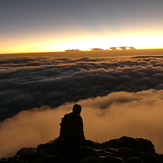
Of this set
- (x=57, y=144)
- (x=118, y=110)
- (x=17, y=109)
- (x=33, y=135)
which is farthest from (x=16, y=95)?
(x=57, y=144)

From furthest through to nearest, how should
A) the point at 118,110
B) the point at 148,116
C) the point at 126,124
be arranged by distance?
1. the point at 118,110
2. the point at 148,116
3. the point at 126,124

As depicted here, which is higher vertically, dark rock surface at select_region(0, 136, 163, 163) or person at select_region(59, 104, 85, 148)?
person at select_region(59, 104, 85, 148)

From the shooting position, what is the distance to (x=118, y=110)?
165m

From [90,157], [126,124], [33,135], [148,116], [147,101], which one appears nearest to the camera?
[90,157]

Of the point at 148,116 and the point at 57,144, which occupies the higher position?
the point at 57,144

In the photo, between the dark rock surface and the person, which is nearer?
the dark rock surface

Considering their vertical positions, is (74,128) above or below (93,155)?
above

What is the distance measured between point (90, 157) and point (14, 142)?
4371 inches

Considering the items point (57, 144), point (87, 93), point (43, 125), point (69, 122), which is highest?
point (69, 122)

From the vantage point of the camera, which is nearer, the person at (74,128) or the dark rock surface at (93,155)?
the dark rock surface at (93,155)

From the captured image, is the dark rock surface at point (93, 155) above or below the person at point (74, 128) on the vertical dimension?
below

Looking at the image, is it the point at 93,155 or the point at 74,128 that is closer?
the point at 93,155

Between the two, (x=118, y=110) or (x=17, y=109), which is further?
(x=118, y=110)

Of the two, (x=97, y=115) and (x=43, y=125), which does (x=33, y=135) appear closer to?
(x=43, y=125)
